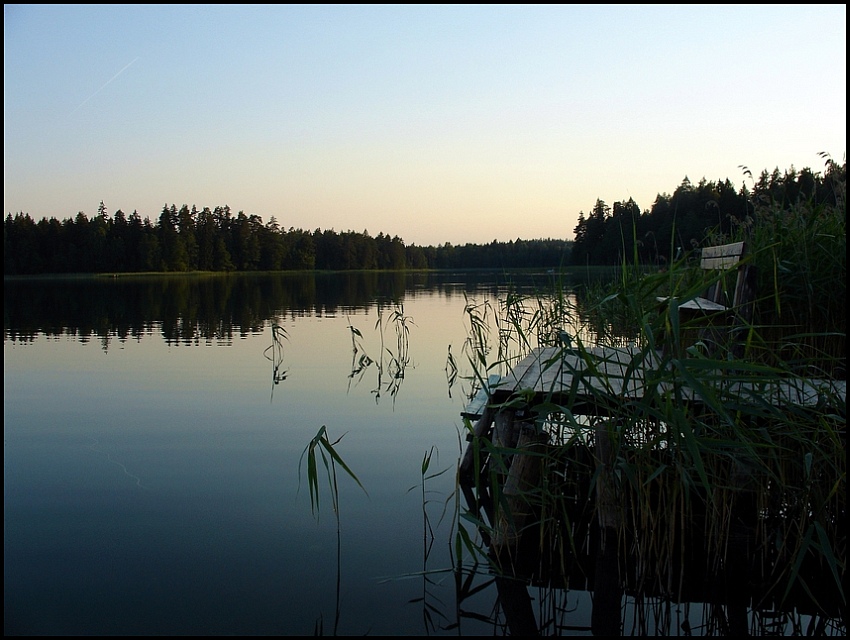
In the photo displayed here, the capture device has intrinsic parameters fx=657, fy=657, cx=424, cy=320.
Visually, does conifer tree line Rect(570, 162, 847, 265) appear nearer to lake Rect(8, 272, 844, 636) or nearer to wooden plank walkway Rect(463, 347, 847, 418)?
wooden plank walkway Rect(463, 347, 847, 418)

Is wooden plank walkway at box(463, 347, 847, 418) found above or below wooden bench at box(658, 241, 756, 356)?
below

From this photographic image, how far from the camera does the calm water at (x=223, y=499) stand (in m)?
3.42

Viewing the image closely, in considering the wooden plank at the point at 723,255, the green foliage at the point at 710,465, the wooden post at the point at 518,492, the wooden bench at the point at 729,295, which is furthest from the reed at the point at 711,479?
the wooden plank at the point at 723,255

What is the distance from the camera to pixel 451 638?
3.20m

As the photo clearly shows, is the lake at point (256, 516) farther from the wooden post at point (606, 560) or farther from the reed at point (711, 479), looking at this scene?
the reed at point (711, 479)

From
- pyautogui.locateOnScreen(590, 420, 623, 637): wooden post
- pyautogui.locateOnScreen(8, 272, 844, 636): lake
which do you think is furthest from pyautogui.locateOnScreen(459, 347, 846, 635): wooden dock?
pyautogui.locateOnScreen(8, 272, 844, 636): lake

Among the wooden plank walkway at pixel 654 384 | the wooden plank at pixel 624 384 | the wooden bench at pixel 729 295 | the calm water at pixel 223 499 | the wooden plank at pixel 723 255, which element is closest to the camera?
the wooden plank walkway at pixel 654 384

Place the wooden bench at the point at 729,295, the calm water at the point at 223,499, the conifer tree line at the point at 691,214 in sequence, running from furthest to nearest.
A: the conifer tree line at the point at 691,214 → the wooden bench at the point at 729,295 → the calm water at the point at 223,499

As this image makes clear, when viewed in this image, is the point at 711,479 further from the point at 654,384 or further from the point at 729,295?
the point at 729,295

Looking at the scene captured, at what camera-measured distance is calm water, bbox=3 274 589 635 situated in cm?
342

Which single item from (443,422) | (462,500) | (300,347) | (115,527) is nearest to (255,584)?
(115,527)

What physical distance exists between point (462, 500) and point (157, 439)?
3.36 meters

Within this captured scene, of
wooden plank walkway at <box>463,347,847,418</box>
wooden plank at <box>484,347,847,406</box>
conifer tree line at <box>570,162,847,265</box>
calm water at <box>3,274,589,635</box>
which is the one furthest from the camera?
conifer tree line at <box>570,162,847,265</box>

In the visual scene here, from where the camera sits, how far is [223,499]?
16.3 ft
